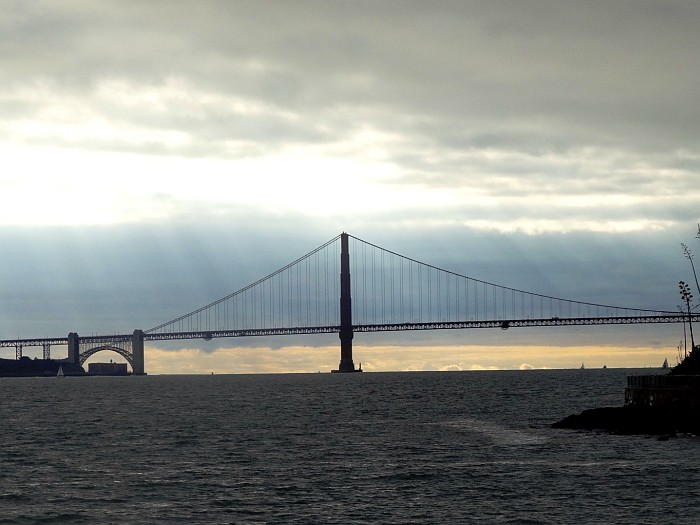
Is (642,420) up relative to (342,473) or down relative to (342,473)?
up

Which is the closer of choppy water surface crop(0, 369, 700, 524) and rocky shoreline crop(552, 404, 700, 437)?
choppy water surface crop(0, 369, 700, 524)

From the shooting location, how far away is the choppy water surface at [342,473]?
38031mm

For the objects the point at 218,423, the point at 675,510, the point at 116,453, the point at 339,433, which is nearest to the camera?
the point at 675,510

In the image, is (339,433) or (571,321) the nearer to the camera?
(339,433)

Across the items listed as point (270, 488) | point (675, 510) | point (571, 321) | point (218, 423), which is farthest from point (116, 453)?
point (571, 321)

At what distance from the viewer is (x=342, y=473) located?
48.3 meters

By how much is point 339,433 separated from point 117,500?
29926mm

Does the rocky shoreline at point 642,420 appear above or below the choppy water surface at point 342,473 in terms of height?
above

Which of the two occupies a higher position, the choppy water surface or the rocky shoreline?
the rocky shoreline

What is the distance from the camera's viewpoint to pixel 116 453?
57.3 meters

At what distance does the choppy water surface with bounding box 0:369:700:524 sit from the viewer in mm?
38031

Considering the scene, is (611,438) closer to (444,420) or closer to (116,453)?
(444,420)

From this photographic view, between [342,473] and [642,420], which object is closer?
[342,473]

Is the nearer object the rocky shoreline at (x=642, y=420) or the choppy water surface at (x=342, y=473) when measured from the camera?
the choppy water surface at (x=342, y=473)
